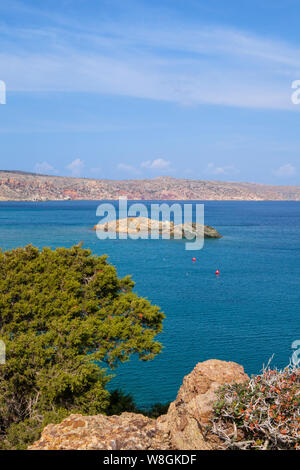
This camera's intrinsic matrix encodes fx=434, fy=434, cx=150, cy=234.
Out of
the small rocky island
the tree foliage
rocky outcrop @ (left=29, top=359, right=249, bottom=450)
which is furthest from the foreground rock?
the small rocky island

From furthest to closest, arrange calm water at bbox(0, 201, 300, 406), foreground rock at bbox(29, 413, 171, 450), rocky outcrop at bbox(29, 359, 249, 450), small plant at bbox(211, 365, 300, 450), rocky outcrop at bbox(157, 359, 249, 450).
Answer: calm water at bbox(0, 201, 300, 406)
rocky outcrop at bbox(157, 359, 249, 450)
small plant at bbox(211, 365, 300, 450)
rocky outcrop at bbox(29, 359, 249, 450)
foreground rock at bbox(29, 413, 171, 450)

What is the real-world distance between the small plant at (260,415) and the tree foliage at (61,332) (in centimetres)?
577

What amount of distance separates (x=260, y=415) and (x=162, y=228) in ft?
339

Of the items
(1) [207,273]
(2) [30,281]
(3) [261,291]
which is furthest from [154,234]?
(2) [30,281]

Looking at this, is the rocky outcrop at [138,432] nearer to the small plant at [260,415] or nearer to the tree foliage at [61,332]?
the small plant at [260,415]

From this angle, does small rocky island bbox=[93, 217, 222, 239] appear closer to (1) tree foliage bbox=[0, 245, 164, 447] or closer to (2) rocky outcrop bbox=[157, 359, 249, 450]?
(1) tree foliage bbox=[0, 245, 164, 447]

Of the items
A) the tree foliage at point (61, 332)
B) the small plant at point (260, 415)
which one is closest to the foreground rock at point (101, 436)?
the small plant at point (260, 415)

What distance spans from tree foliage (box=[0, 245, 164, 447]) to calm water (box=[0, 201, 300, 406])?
7492mm

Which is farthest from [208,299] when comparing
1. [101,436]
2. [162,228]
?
[162,228]

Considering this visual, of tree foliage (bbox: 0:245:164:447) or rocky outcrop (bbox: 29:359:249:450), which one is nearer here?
rocky outcrop (bbox: 29:359:249:450)

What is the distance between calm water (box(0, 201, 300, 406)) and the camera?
30.2 metres

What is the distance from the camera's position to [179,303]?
150 feet
